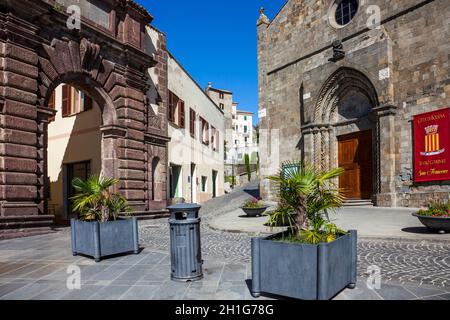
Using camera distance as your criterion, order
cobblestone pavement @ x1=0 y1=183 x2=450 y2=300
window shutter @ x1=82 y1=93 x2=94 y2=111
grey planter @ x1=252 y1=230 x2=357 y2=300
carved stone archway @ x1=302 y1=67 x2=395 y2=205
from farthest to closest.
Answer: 1. window shutter @ x1=82 y1=93 x2=94 y2=111
2. carved stone archway @ x1=302 y1=67 x2=395 y2=205
3. cobblestone pavement @ x1=0 y1=183 x2=450 y2=300
4. grey planter @ x1=252 y1=230 x2=357 y2=300

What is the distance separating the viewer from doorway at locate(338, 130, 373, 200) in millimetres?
15211

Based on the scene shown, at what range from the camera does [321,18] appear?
1738 centimetres

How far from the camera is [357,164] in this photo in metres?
15.8

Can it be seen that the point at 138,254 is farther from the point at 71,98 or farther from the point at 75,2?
the point at 71,98

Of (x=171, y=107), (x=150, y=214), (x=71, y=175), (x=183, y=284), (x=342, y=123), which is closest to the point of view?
(x=183, y=284)

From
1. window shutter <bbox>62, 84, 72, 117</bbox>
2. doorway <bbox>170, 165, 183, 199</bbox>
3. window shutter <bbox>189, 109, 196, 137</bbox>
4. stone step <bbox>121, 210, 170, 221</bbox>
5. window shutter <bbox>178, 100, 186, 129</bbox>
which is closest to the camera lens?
stone step <bbox>121, 210, 170, 221</bbox>

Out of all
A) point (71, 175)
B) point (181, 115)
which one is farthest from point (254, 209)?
point (71, 175)

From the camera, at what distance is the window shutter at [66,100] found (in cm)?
1555

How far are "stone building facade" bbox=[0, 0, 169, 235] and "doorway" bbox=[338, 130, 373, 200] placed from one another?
8.81m

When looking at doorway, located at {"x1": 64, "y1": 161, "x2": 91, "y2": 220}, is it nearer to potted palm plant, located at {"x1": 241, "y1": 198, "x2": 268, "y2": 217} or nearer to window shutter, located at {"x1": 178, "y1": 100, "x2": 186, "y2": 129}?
window shutter, located at {"x1": 178, "y1": 100, "x2": 186, "y2": 129}

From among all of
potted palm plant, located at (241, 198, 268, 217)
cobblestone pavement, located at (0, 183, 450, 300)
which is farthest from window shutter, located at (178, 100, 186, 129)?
cobblestone pavement, located at (0, 183, 450, 300)

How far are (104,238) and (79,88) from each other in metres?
8.00

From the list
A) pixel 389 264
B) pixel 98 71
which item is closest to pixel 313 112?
pixel 98 71

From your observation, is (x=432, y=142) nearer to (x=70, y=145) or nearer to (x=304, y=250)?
(x=304, y=250)
